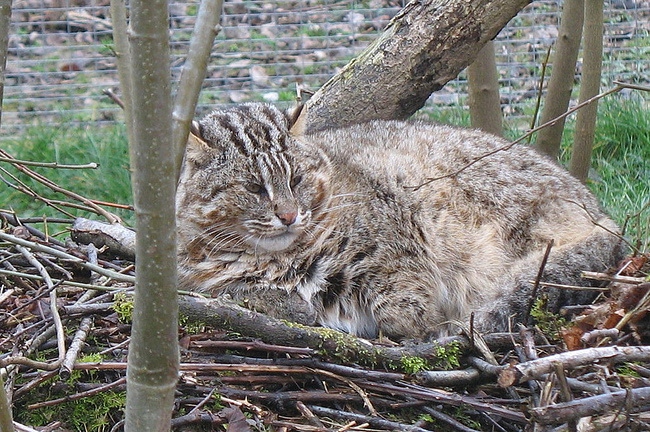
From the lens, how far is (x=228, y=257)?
3961 millimetres

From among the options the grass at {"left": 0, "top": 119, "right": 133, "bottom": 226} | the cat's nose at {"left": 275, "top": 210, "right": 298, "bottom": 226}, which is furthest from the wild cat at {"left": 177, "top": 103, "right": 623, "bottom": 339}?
the grass at {"left": 0, "top": 119, "right": 133, "bottom": 226}

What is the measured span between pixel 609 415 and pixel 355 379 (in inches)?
36.7

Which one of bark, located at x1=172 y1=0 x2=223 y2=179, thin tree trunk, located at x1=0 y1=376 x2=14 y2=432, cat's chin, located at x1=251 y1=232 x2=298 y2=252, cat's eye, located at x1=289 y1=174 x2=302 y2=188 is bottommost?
cat's chin, located at x1=251 y1=232 x2=298 y2=252

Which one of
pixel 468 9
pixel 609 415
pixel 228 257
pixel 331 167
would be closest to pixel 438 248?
pixel 331 167

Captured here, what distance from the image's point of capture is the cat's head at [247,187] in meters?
3.85

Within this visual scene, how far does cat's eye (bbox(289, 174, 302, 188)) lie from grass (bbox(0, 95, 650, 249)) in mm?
2476

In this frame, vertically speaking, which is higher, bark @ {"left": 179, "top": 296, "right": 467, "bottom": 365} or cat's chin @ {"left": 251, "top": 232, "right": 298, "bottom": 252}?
cat's chin @ {"left": 251, "top": 232, "right": 298, "bottom": 252}

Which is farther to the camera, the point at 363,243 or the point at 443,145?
the point at 443,145

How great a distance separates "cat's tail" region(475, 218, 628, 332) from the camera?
366 cm

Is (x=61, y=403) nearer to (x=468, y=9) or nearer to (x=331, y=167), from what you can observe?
(x=331, y=167)

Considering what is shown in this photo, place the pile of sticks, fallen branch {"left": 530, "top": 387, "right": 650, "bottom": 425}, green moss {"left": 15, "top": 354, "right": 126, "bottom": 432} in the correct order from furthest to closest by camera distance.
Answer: green moss {"left": 15, "top": 354, "right": 126, "bottom": 432} → the pile of sticks → fallen branch {"left": 530, "top": 387, "right": 650, "bottom": 425}

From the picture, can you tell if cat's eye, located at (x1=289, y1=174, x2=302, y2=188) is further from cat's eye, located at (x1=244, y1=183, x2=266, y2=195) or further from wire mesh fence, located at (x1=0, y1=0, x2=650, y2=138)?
wire mesh fence, located at (x1=0, y1=0, x2=650, y2=138)

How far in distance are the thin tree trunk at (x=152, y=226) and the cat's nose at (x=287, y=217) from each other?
5.96ft

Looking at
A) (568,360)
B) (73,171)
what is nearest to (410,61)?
(568,360)
